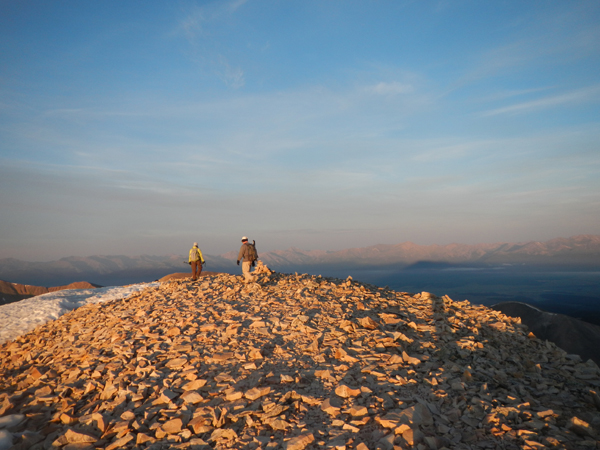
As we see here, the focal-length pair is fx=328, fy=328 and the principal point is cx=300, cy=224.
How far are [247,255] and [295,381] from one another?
950 centimetres

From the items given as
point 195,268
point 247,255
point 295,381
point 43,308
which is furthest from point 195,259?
point 295,381

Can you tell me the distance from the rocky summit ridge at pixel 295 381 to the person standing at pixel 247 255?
3.11 m

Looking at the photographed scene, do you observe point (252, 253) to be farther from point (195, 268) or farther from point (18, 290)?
point (18, 290)

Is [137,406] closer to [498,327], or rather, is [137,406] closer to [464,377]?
[464,377]

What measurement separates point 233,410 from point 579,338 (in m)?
25.1

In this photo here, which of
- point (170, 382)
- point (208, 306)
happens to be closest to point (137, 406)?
point (170, 382)

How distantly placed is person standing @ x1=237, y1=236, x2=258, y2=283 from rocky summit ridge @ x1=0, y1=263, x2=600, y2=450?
10.2ft

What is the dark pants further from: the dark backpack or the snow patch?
the dark backpack

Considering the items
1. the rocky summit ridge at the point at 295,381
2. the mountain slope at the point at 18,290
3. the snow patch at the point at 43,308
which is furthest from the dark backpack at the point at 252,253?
the mountain slope at the point at 18,290

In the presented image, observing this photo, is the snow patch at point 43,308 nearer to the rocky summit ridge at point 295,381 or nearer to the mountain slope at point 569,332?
the rocky summit ridge at point 295,381

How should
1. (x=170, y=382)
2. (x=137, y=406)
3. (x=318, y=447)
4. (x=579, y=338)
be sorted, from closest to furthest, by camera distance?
(x=318, y=447), (x=137, y=406), (x=170, y=382), (x=579, y=338)

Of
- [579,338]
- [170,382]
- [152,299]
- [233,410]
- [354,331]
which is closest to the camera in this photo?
[233,410]

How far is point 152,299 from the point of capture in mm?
15000

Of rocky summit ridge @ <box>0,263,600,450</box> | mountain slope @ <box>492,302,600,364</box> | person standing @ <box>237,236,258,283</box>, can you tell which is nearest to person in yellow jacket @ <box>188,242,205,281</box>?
person standing @ <box>237,236,258,283</box>
